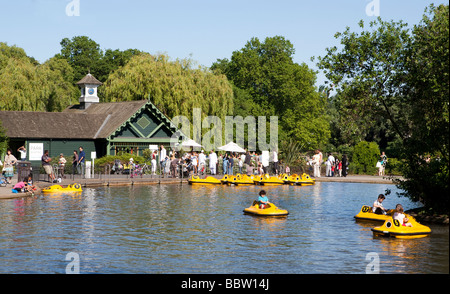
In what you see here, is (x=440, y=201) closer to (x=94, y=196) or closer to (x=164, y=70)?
(x=94, y=196)

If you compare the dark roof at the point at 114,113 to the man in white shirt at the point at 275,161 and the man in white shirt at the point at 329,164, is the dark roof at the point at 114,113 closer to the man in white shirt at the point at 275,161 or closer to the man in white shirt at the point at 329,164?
the man in white shirt at the point at 275,161

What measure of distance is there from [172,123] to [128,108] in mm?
4179

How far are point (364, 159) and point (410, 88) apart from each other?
31.2 metres

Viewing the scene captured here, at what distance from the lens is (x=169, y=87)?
60719mm

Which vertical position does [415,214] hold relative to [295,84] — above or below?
below

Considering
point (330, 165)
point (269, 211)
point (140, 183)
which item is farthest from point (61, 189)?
point (330, 165)

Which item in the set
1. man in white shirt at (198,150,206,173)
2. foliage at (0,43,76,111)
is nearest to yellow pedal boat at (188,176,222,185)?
man in white shirt at (198,150,206,173)

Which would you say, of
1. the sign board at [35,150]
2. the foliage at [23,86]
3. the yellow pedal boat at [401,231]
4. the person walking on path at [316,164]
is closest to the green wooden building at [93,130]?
the sign board at [35,150]

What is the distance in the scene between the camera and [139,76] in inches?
2405

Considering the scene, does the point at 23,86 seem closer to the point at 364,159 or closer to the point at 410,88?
the point at 364,159

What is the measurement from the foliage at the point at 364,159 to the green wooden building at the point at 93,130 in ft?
52.6

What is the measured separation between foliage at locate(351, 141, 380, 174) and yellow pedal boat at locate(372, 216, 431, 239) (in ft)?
115

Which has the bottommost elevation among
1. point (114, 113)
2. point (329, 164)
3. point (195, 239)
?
point (195, 239)
